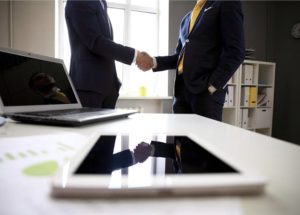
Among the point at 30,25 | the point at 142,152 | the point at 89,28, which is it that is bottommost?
the point at 142,152

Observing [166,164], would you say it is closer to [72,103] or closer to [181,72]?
[72,103]

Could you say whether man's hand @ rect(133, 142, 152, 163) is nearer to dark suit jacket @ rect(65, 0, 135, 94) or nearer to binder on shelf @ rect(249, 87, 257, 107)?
dark suit jacket @ rect(65, 0, 135, 94)

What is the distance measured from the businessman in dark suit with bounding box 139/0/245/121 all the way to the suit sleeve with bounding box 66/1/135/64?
458 mm

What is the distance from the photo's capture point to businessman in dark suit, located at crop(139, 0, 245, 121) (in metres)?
1.22

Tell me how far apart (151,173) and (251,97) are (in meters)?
3.13

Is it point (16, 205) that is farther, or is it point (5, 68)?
point (5, 68)

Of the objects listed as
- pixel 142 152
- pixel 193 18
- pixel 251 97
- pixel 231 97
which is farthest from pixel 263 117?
pixel 142 152

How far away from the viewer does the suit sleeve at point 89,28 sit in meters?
1.11

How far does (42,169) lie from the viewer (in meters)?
0.28

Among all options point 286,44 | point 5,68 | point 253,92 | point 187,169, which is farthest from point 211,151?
point 286,44

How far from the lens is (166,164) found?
31 centimetres

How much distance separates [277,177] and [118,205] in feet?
0.63

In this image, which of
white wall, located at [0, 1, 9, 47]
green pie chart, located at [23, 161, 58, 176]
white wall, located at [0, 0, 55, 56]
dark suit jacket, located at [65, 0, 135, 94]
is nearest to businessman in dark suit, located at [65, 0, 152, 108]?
dark suit jacket, located at [65, 0, 135, 94]

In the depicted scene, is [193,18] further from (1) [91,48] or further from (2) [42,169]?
(2) [42,169]
